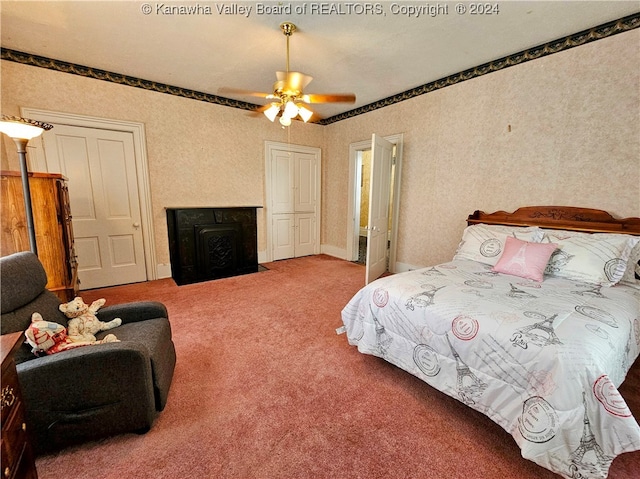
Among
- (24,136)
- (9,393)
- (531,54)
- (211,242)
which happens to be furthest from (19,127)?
(531,54)

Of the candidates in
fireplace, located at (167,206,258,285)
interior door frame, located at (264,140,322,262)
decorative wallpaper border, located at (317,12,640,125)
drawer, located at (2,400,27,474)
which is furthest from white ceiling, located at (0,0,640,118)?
drawer, located at (2,400,27,474)

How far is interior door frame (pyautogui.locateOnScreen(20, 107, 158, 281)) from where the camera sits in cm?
298

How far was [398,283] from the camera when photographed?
195cm

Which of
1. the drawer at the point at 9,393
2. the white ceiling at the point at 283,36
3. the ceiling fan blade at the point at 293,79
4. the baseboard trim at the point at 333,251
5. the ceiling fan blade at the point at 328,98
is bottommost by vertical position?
the baseboard trim at the point at 333,251

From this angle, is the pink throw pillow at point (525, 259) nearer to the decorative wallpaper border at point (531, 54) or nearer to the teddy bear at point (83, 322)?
the decorative wallpaper border at point (531, 54)

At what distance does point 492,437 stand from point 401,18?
295 centimetres

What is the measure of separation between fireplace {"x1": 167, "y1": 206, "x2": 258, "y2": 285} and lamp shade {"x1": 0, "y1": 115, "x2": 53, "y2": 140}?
1865mm

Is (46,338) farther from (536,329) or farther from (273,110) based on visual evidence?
(536,329)

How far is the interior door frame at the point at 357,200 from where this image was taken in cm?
397

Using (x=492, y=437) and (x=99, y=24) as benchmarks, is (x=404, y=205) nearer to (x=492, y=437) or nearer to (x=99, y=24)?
(x=492, y=437)

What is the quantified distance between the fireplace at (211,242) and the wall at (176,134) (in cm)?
28

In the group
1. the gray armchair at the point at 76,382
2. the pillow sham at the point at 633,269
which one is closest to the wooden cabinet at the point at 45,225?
the gray armchair at the point at 76,382

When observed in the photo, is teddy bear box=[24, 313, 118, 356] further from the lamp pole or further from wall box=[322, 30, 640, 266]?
wall box=[322, 30, 640, 266]

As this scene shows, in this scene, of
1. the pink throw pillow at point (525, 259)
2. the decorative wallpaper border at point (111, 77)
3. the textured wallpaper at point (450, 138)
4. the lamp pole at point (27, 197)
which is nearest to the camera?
the lamp pole at point (27, 197)
